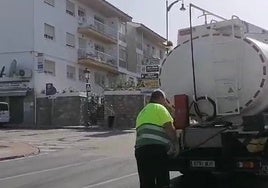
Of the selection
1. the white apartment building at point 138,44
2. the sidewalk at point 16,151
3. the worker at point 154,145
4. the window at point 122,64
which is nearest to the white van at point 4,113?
the sidewalk at point 16,151

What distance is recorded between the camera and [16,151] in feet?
69.1

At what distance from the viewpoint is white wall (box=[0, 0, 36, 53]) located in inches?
1711

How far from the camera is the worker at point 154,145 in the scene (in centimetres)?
796

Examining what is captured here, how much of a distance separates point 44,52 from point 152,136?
122 feet

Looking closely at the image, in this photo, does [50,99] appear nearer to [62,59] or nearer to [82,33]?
[62,59]

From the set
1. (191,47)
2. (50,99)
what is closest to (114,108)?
(50,99)

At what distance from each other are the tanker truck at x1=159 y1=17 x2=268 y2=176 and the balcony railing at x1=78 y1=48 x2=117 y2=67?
39.8m

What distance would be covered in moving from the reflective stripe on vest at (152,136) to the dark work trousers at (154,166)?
0.25 ft

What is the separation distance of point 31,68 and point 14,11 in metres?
5.33

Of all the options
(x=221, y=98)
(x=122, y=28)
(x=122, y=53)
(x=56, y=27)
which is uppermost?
(x=122, y=28)

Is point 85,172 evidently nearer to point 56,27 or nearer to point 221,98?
point 221,98

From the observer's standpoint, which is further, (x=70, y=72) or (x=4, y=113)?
(x=70, y=72)

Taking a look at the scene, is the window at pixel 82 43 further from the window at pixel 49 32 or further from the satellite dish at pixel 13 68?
the satellite dish at pixel 13 68

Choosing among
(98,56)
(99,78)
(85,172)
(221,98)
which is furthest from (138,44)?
(221,98)
